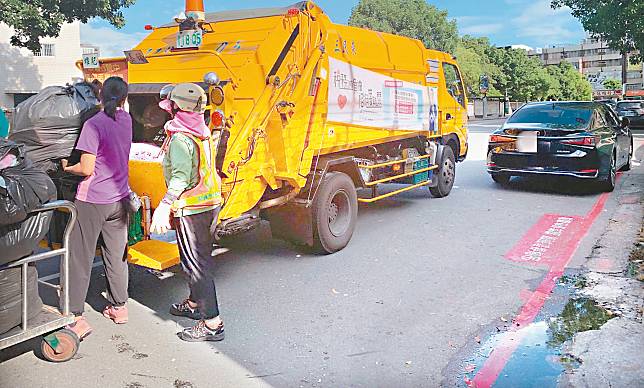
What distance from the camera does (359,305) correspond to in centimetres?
514

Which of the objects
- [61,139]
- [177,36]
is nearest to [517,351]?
[61,139]

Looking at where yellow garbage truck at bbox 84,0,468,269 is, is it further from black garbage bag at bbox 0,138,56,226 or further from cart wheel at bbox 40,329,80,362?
black garbage bag at bbox 0,138,56,226

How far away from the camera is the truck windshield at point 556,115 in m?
10.2

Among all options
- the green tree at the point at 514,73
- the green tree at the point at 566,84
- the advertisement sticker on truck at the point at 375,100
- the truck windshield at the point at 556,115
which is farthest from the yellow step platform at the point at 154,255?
the green tree at the point at 566,84

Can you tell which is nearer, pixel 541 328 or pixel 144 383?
pixel 144 383

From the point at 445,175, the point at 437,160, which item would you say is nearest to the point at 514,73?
the point at 445,175

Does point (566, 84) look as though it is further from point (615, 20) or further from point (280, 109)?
point (280, 109)

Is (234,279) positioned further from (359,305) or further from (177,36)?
(177,36)

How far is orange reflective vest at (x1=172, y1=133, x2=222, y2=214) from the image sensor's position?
13.6ft

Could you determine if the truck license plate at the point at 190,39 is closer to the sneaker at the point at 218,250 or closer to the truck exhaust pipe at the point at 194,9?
the truck exhaust pipe at the point at 194,9

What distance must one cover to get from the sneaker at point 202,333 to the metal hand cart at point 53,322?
28.8 inches

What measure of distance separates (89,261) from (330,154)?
3.10 metres

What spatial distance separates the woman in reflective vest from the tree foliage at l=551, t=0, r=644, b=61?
2506cm

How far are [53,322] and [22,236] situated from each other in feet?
1.96
